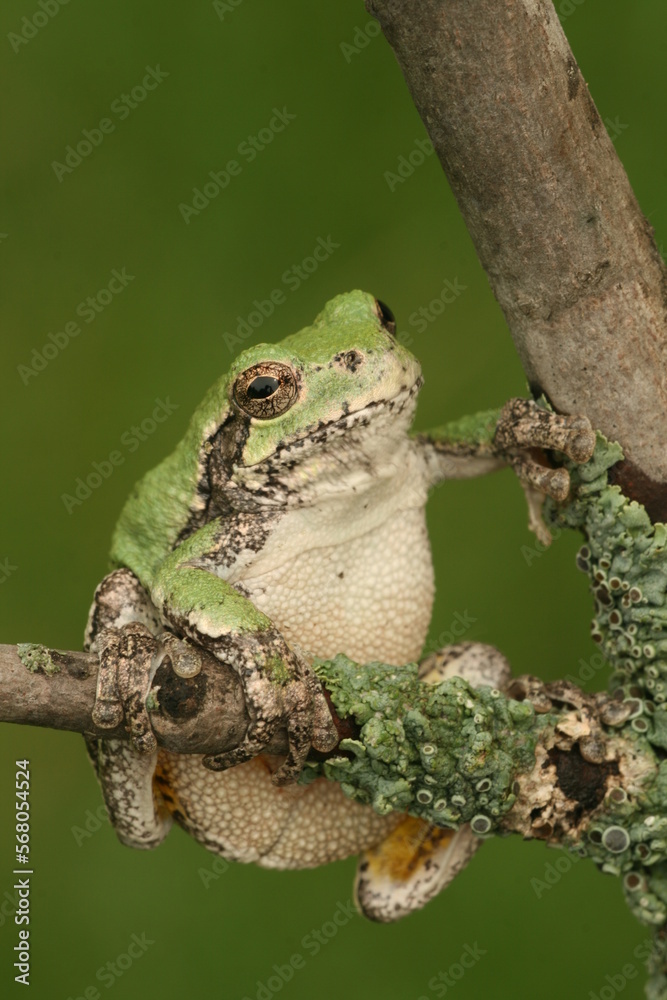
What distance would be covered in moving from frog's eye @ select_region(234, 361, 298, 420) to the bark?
1.56ft

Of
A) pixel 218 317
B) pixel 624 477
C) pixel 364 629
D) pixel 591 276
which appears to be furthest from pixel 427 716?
pixel 218 317

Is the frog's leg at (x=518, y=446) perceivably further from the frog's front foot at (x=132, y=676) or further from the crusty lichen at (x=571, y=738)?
the frog's front foot at (x=132, y=676)

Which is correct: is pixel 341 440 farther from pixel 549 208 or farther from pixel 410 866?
pixel 410 866

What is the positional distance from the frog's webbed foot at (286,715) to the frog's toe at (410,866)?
57 cm

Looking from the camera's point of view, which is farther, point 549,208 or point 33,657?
point 549,208

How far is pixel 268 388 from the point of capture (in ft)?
8.26

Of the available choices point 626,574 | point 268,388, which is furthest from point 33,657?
point 626,574

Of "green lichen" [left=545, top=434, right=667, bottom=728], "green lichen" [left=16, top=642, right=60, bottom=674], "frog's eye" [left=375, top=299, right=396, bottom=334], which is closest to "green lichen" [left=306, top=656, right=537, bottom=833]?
"green lichen" [left=545, top=434, right=667, bottom=728]

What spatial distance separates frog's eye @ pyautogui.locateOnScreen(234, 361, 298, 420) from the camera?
252 cm

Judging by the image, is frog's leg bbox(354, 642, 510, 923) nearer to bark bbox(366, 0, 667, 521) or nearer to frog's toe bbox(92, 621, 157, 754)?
bark bbox(366, 0, 667, 521)

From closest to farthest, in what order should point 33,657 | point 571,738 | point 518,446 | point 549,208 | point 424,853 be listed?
1. point 33,657
2. point 549,208
3. point 571,738
4. point 518,446
5. point 424,853

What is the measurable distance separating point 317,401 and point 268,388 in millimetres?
105

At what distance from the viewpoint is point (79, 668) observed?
7.13ft

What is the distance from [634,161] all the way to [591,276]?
247cm
